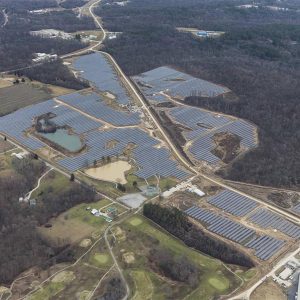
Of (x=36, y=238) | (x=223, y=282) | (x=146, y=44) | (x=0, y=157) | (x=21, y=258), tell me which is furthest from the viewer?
(x=146, y=44)

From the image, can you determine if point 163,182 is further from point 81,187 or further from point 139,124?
point 139,124

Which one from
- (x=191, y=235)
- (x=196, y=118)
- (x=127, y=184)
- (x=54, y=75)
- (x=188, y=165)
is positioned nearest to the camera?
(x=191, y=235)

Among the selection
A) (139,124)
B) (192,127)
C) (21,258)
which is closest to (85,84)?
(139,124)

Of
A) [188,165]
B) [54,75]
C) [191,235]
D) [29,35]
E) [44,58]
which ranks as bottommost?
[29,35]

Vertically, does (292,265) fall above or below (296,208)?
above

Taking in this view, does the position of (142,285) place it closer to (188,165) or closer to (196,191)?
(196,191)

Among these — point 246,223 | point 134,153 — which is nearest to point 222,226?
point 246,223

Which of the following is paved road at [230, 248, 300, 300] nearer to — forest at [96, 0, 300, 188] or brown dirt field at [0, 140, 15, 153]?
forest at [96, 0, 300, 188]
